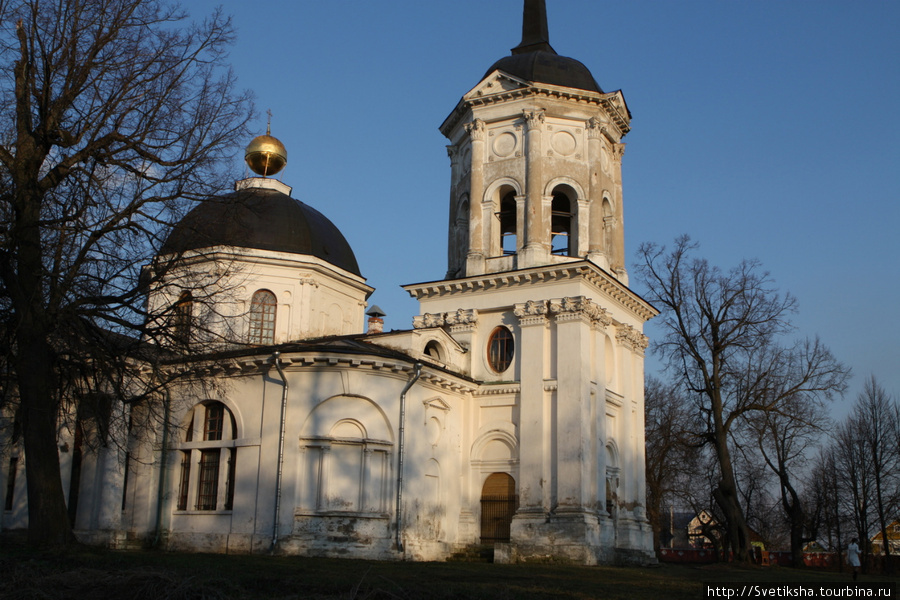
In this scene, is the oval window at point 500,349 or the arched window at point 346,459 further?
the oval window at point 500,349

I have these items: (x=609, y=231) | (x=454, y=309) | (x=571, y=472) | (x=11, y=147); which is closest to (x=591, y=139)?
(x=609, y=231)

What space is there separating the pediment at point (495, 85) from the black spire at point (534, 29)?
331 cm

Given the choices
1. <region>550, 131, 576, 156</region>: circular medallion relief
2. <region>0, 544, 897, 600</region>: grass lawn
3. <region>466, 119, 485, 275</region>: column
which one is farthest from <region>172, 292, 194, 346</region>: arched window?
<region>550, 131, 576, 156</region>: circular medallion relief

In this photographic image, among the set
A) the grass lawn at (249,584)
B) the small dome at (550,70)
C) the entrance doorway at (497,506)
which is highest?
the small dome at (550,70)

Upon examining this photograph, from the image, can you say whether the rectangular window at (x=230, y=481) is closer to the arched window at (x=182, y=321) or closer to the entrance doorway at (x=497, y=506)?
the entrance doorway at (x=497, y=506)

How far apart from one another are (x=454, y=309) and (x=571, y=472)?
6.45 m

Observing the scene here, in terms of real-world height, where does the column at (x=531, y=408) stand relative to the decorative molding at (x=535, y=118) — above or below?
below

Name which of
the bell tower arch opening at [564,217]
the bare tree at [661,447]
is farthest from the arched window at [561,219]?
the bare tree at [661,447]

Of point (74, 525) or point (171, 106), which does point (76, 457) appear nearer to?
point (74, 525)

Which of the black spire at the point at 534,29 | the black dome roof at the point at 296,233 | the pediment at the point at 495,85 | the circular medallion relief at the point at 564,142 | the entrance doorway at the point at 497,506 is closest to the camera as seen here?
the entrance doorway at the point at 497,506

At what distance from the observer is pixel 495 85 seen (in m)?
27.5

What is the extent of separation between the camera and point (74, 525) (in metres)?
25.3

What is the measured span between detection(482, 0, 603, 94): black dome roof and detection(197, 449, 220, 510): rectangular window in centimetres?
1482

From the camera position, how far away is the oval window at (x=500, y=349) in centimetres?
2609
